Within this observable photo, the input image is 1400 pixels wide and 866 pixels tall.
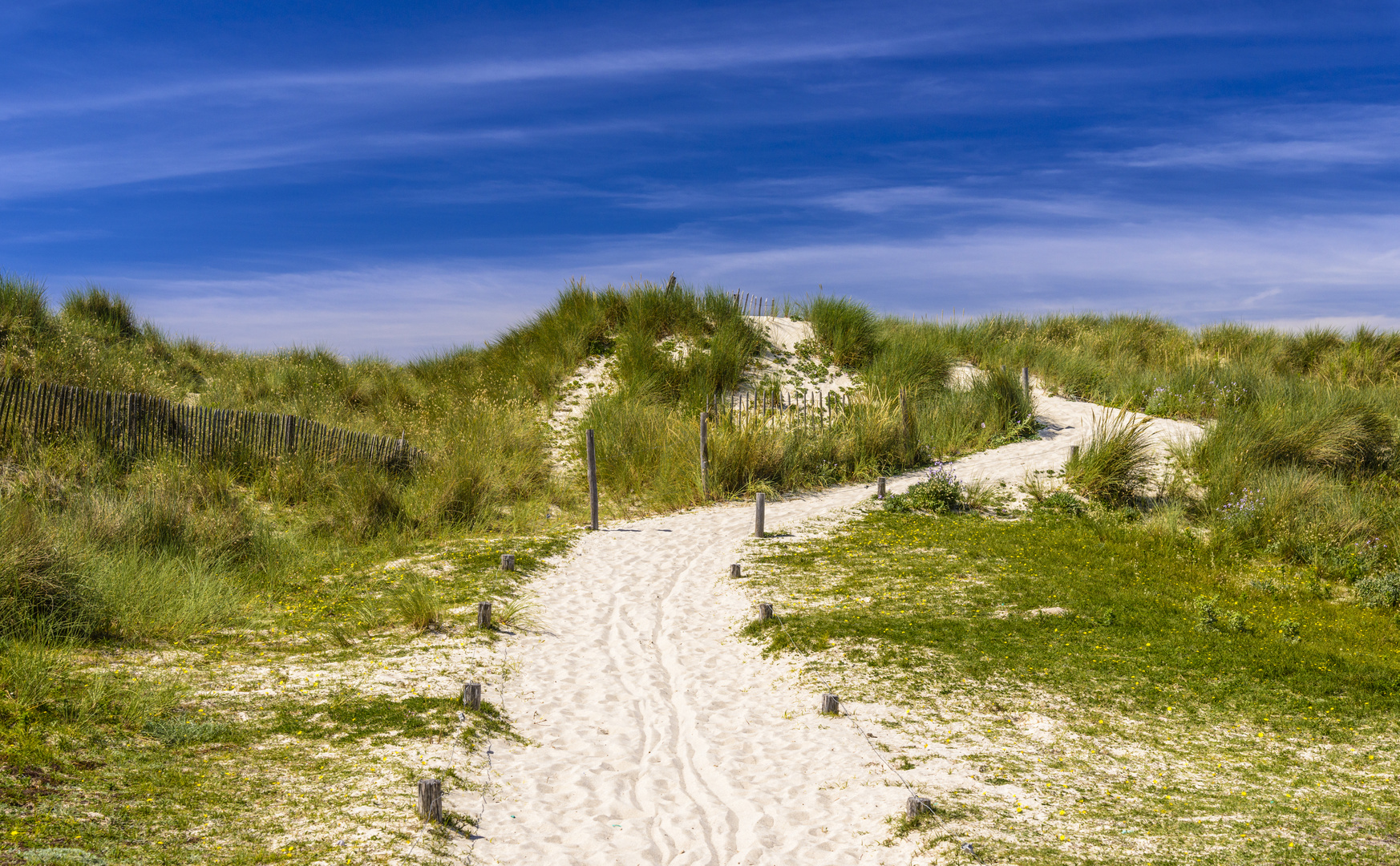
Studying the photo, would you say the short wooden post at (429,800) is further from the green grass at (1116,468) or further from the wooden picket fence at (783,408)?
the green grass at (1116,468)

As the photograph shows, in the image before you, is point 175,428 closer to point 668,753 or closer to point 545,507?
point 545,507

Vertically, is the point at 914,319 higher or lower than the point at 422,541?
higher

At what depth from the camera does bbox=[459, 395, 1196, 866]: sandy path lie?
5.48 m

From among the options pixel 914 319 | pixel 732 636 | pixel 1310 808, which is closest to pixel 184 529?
pixel 732 636

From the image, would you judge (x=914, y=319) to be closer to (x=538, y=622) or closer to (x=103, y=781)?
(x=538, y=622)

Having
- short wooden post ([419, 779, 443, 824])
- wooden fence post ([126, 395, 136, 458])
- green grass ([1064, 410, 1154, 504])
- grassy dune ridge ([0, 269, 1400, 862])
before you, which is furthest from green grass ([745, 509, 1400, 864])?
wooden fence post ([126, 395, 136, 458])

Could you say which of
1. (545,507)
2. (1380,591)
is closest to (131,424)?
(545,507)

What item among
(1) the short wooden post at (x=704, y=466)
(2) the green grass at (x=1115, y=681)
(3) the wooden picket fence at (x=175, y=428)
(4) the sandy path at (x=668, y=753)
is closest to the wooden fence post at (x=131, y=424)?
(3) the wooden picket fence at (x=175, y=428)

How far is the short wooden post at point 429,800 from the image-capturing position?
5371 mm

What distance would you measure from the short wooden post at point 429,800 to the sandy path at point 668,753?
32 cm

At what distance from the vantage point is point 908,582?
11.2 metres

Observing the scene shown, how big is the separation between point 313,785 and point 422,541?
25.7ft

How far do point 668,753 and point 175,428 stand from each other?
1241cm

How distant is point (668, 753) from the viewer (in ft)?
22.4
